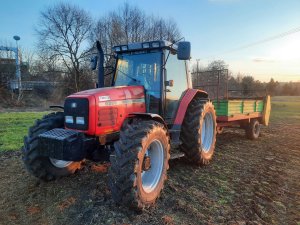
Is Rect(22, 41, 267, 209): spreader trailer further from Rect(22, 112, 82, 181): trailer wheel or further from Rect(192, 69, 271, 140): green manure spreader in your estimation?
Rect(192, 69, 271, 140): green manure spreader

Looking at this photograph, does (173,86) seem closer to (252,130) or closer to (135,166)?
(135,166)

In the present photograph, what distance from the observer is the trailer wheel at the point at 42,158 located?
473 cm

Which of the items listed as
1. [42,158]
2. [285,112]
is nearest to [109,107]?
[42,158]

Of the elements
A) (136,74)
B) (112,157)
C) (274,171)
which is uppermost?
(136,74)

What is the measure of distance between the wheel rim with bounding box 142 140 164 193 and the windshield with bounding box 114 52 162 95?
4.01ft

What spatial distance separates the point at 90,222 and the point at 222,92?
27.0ft

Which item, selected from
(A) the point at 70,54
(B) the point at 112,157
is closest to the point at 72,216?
(B) the point at 112,157

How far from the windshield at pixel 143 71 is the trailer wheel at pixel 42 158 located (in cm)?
138

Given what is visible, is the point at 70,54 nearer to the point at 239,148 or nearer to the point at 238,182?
the point at 239,148

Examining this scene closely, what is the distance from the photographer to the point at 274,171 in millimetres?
6410

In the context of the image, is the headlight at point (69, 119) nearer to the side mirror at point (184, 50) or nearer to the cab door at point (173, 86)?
the cab door at point (173, 86)

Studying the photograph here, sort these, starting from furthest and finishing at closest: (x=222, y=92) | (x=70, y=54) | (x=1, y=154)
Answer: (x=70, y=54), (x=222, y=92), (x=1, y=154)

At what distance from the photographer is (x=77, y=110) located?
4559 mm

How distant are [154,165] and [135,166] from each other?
0.96m
